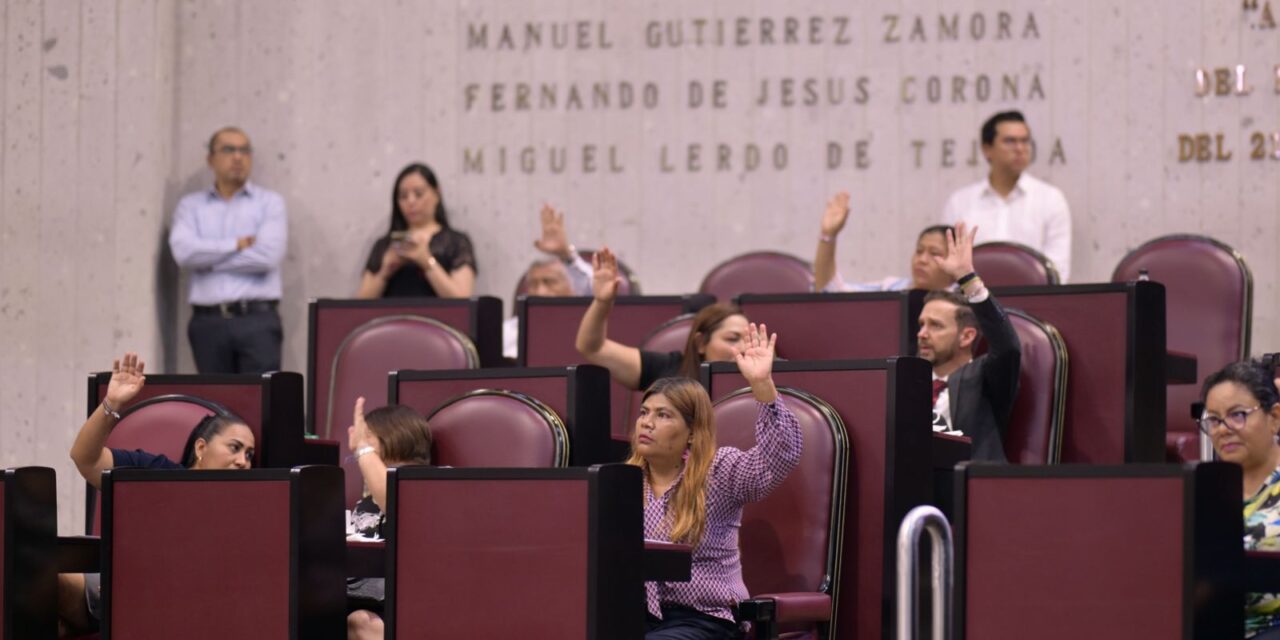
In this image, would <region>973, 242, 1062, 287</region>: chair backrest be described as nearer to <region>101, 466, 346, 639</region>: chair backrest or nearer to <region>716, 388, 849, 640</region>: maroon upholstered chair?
<region>716, 388, 849, 640</region>: maroon upholstered chair

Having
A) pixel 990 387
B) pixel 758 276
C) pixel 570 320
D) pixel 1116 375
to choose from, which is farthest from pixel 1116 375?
pixel 758 276

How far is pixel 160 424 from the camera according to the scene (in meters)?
4.59

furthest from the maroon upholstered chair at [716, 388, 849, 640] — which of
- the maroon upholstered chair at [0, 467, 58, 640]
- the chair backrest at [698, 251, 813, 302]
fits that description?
the chair backrest at [698, 251, 813, 302]

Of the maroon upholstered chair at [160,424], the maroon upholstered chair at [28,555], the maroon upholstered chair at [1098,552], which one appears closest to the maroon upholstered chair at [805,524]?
the maroon upholstered chair at [1098,552]

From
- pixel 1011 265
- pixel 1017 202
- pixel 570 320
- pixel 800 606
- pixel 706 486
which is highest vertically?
pixel 1017 202

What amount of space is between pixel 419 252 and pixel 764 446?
3.47 metres

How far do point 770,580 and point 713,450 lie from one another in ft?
1.09

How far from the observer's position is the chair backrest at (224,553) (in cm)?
370

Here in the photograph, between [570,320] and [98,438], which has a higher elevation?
[570,320]

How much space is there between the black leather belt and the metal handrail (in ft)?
16.3

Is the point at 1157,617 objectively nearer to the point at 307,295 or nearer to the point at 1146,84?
the point at 1146,84

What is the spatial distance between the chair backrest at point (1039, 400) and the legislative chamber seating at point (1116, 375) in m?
0.05

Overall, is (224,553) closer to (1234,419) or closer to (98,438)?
(98,438)

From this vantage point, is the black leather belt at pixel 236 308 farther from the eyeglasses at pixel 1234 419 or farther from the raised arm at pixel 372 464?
the eyeglasses at pixel 1234 419
